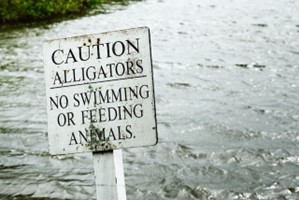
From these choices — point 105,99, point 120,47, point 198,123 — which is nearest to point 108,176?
point 105,99

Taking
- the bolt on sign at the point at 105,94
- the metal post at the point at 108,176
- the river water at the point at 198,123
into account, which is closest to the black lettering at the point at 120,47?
the bolt on sign at the point at 105,94

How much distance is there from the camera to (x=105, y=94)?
3164 millimetres

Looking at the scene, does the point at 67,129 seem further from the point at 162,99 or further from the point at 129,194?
the point at 162,99

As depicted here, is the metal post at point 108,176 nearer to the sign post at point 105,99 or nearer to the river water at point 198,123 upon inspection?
the sign post at point 105,99

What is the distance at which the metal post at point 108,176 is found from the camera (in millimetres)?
3168

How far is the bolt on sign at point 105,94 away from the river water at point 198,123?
8.07ft

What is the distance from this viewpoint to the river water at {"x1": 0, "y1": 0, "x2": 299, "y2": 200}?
18.8 feet

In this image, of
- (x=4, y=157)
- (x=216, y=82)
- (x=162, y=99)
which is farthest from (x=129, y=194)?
(x=216, y=82)

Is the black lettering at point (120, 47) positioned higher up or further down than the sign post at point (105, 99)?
higher up

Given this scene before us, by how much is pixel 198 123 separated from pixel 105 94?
478cm

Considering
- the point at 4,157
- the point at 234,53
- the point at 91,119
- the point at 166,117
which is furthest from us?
the point at 234,53

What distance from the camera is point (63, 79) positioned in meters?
3.22

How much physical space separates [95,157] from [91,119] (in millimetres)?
266

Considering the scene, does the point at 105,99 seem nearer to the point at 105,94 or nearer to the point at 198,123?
the point at 105,94
